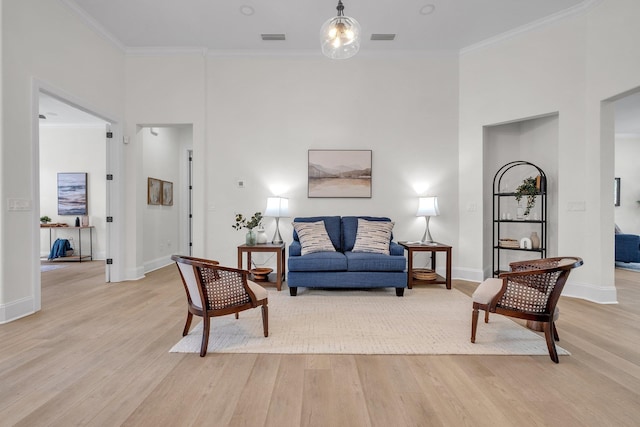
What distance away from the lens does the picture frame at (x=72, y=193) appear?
6.88 m

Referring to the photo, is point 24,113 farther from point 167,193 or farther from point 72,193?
point 72,193

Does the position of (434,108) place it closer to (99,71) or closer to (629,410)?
(629,410)

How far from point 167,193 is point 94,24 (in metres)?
2.95

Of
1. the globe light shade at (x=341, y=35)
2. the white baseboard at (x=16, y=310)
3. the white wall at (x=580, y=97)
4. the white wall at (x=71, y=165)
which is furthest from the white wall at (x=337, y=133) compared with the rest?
the white wall at (x=71, y=165)

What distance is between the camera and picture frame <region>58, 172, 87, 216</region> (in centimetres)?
688

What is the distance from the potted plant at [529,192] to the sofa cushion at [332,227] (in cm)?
258

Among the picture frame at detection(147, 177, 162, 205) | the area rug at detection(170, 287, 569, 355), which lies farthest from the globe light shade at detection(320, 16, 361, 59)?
the picture frame at detection(147, 177, 162, 205)

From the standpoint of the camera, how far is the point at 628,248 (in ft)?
19.6

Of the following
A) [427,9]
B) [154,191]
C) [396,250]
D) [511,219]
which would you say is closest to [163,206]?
[154,191]

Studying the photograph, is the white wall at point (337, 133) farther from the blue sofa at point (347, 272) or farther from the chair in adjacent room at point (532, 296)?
the chair in adjacent room at point (532, 296)

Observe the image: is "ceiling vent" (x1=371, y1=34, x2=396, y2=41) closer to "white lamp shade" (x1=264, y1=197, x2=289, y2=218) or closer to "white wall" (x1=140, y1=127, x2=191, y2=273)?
"white lamp shade" (x1=264, y1=197, x2=289, y2=218)

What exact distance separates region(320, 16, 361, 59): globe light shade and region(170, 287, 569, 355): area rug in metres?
2.59

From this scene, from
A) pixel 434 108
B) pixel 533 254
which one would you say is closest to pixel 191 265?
pixel 434 108

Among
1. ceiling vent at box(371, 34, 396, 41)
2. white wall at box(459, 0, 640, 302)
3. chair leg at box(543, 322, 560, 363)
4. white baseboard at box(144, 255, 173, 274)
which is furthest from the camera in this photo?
white baseboard at box(144, 255, 173, 274)
